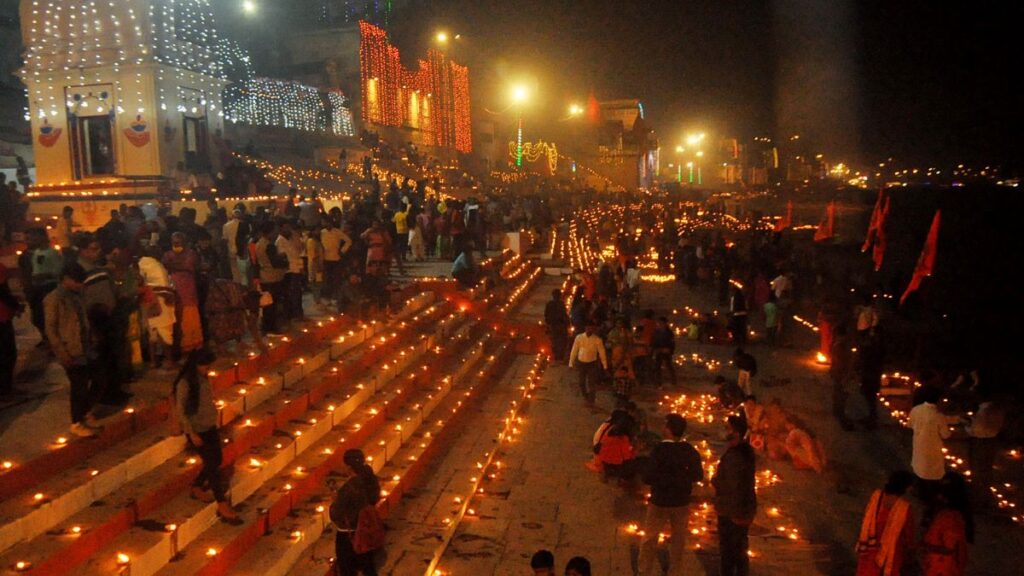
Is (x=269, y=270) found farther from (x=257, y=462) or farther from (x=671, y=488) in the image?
(x=671, y=488)

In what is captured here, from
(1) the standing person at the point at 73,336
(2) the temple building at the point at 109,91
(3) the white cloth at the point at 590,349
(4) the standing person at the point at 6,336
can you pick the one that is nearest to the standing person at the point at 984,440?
(3) the white cloth at the point at 590,349

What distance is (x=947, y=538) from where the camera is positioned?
5219mm

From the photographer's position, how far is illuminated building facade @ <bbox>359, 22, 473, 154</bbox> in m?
37.8

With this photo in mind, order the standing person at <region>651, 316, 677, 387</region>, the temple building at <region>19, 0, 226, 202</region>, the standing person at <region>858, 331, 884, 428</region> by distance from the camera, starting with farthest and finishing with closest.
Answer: the temple building at <region>19, 0, 226, 202</region> → the standing person at <region>651, 316, 677, 387</region> → the standing person at <region>858, 331, 884, 428</region>

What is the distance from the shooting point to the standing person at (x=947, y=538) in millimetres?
5211

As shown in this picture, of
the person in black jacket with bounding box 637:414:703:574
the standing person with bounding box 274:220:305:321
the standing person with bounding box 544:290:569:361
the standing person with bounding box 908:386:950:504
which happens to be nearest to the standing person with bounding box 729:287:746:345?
the standing person with bounding box 544:290:569:361

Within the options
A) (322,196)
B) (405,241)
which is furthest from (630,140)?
(405,241)

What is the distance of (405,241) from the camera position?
16812mm

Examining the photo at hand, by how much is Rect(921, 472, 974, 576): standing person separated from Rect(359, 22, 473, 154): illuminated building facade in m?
34.7

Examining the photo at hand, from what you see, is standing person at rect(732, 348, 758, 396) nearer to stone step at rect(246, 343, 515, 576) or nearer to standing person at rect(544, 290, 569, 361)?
standing person at rect(544, 290, 569, 361)

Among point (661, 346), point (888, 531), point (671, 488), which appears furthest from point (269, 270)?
point (888, 531)

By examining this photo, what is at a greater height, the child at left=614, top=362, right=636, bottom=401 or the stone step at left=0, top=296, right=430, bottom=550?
the stone step at left=0, top=296, right=430, bottom=550

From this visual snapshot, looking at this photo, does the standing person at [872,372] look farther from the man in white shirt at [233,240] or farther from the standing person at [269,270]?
the man in white shirt at [233,240]

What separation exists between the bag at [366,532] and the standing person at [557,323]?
8.36m
